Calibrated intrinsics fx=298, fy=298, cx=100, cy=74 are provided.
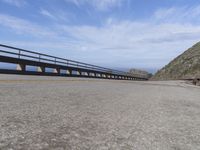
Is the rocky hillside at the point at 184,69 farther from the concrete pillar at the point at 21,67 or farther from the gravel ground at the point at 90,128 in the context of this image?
the gravel ground at the point at 90,128

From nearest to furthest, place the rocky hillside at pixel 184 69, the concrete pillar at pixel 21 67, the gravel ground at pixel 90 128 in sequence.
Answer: the gravel ground at pixel 90 128, the concrete pillar at pixel 21 67, the rocky hillside at pixel 184 69

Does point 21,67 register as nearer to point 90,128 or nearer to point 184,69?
point 90,128

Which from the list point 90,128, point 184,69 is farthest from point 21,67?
point 184,69

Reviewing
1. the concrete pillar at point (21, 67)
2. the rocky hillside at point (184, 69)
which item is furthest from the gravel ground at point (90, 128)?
the rocky hillside at point (184, 69)

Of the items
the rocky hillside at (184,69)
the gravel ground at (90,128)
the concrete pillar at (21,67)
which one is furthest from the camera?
the rocky hillside at (184,69)

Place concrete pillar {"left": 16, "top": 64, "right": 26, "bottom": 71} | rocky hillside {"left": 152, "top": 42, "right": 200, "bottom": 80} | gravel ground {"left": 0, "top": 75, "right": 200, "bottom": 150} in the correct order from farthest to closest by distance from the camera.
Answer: rocky hillside {"left": 152, "top": 42, "right": 200, "bottom": 80}, concrete pillar {"left": 16, "top": 64, "right": 26, "bottom": 71}, gravel ground {"left": 0, "top": 75, "right": 200, "bottom": 150}

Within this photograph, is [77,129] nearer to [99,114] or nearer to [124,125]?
[124,125]

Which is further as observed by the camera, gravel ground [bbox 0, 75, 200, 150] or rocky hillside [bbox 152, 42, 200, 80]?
rocky hillside [bbox 152, 42, 200, 80]

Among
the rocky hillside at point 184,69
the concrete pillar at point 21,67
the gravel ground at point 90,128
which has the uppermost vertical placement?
the rocky hillside at point 184,69

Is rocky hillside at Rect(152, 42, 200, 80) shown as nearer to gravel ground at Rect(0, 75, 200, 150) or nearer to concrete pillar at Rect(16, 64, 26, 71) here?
concrete pillar at Rect(16, 64, 26, 71)

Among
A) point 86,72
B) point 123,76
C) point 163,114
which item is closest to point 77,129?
point 163,114

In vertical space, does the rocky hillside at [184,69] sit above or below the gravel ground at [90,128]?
above

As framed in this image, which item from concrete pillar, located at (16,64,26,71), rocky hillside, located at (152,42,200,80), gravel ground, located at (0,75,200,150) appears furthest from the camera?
rocky hillside, located at (152,42,200,80)

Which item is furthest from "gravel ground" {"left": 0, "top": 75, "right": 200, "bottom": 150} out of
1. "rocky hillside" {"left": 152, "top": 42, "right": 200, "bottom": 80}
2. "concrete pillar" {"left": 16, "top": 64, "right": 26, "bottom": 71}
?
"rocky hillside" {"left": 152, "top": 42, "right": 200, "bottom": 80}
